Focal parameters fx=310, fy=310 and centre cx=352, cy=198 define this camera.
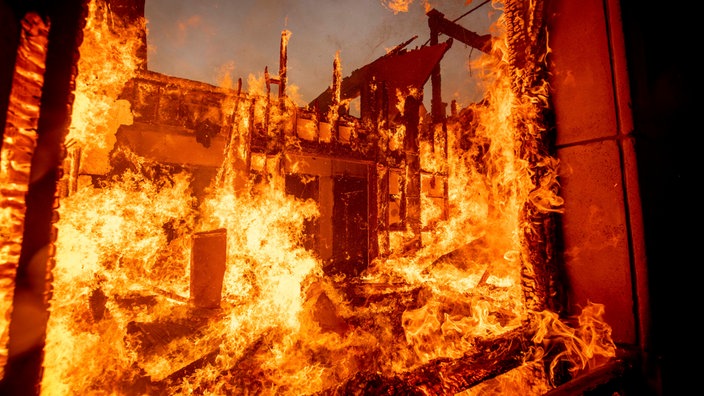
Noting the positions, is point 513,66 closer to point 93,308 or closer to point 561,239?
point 561,239

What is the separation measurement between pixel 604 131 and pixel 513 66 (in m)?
0.95

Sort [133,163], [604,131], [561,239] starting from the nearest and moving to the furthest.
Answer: [604,131] → [561,239] → [133,163]

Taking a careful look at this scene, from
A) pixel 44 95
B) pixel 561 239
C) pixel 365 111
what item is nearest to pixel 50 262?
pixel 44 95

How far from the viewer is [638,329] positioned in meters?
2.15

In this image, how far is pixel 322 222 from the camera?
14.2m

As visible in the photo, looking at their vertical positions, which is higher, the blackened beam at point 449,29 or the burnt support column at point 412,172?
the blackened beam at point 449,29

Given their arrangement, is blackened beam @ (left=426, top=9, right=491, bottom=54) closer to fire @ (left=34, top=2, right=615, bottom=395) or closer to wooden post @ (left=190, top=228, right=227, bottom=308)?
fire @ (left=34, top=2, right=615, bottom=395)

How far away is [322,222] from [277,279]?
382 centimetres

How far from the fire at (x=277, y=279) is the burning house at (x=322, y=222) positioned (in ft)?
0.14

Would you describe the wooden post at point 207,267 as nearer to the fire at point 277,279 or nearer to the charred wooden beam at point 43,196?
the fire at point 277,279

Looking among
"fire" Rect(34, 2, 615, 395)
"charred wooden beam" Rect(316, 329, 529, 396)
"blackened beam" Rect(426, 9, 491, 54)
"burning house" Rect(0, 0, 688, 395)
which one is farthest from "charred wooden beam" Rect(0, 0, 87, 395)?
"blackened beam" Rect(426, 9, 491, 54)

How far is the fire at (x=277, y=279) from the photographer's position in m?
2.71

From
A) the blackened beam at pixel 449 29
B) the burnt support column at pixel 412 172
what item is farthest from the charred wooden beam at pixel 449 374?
the blackened beam at pixel 449 29

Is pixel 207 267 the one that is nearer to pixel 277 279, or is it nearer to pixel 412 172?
pixel 277 279
